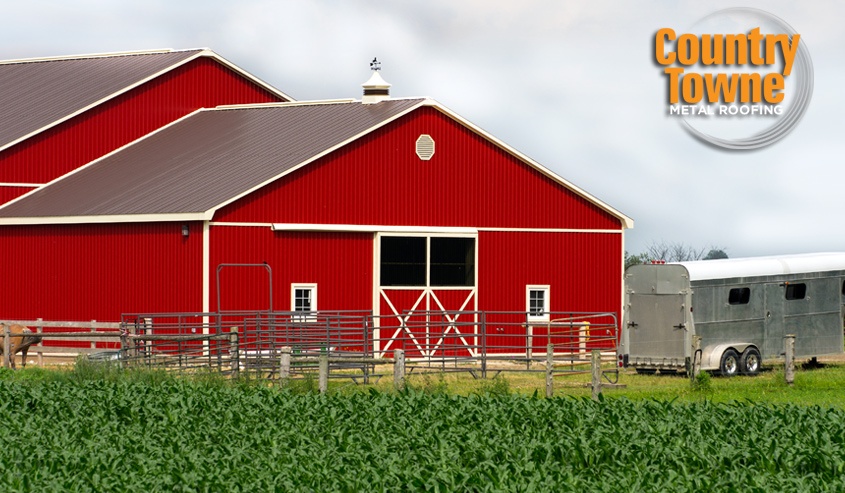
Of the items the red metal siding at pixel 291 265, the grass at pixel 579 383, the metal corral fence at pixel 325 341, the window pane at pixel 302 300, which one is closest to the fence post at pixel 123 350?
the metal corral fence at pixel 325 341

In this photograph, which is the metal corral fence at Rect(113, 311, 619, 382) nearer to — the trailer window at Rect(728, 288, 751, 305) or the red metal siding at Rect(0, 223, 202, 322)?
the red metal siding at Rect(0, 223, 202, 322)

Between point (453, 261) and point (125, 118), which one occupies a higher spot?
point (125, 118)

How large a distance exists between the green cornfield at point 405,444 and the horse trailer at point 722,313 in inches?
427

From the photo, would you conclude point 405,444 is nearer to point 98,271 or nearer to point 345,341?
point 345,341

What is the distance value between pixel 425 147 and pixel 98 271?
813cm

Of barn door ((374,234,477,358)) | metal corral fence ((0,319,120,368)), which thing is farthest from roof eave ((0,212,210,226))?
barn door ((374,234,477,358))

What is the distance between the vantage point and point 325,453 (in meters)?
13.9

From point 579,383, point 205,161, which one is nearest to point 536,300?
point 579,383

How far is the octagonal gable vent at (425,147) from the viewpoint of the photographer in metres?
33.4

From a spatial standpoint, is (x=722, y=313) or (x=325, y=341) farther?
(x=722, y=313)

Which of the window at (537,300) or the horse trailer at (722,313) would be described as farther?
the window at (537,300)

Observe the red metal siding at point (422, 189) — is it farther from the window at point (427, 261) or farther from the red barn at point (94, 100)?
the red barn at point (94, 100)

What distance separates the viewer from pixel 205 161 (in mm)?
35094

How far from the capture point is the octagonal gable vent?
33406 mm
